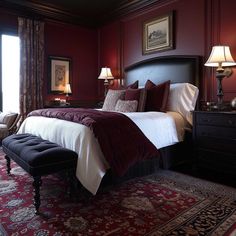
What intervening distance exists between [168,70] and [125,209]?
2759 mm

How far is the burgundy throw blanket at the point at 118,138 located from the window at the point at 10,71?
283cm

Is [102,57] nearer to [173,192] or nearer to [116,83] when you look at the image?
[116,83]

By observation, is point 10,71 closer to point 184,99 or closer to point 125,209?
point 184,99

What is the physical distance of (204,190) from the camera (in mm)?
2494

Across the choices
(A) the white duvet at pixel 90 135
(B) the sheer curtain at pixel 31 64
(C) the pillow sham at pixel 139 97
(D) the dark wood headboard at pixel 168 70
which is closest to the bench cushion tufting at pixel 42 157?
(A) the white duvet at pixel 90 135

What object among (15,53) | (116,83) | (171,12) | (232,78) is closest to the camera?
(232,78)

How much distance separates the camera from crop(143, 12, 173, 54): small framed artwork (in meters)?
4.23

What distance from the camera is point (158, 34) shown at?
14.6 ft

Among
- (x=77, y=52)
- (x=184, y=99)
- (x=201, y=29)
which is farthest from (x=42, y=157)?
(x=77, y=52)

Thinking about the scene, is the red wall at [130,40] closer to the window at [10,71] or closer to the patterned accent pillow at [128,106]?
the window at [10,71]

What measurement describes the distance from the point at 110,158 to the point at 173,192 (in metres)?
0.77

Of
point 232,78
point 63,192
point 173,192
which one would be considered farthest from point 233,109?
point 63,192

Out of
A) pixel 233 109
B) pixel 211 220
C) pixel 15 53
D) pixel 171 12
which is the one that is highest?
pixel 171 12

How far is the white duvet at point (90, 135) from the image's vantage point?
2.21m
